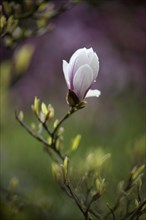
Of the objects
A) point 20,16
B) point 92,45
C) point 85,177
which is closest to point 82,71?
point 85,177

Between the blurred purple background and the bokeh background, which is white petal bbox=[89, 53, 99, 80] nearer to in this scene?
the bokeh background

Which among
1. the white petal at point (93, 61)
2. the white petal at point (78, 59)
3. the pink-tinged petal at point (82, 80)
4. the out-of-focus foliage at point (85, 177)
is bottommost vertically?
the out-of-focus foliage at point (85, 177)

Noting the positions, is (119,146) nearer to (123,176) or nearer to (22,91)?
(123,176)

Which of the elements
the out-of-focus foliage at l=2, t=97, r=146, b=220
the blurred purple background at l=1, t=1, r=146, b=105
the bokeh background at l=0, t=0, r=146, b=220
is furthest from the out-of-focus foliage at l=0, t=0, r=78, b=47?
the blurred purple background at l=1, t=1, r=146, b=105

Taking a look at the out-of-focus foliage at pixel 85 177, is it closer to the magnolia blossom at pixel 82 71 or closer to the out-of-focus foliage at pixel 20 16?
the magnolia blossom at pixel 82 71

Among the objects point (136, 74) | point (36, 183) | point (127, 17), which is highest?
point (127, 17)

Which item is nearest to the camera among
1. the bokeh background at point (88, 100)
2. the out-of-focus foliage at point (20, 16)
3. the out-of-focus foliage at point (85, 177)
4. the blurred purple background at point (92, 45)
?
the out-of-focus foliage at point (85, 177)

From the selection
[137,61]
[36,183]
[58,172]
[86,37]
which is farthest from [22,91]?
[58,172]

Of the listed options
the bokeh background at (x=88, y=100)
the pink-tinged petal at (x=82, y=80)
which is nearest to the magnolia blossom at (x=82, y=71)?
the pink-tinged petal at (x=82, y=80)
